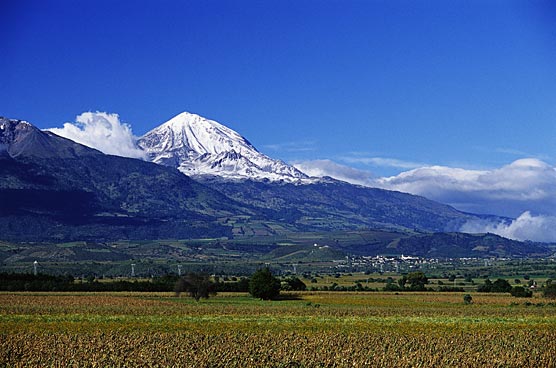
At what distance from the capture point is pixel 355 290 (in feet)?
406

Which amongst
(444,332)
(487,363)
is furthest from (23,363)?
(444,332)

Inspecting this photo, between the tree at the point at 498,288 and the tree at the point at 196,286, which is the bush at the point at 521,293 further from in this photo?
the tree at the point at 196,286

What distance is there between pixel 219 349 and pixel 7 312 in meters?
38.6

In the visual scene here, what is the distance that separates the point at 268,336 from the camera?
43.3m

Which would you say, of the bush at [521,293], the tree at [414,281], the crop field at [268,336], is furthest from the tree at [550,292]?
the tree at [414,281]

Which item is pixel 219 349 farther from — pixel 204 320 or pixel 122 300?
pixel 122 300

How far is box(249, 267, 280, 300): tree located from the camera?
330ft

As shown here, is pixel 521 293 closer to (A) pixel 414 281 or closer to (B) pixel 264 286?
(B) pixel 264 286

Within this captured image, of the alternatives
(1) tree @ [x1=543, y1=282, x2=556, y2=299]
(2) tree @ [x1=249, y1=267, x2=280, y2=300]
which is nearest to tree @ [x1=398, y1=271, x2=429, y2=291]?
(1) tree @ [x1=543, y1=282, x2=556, y2=299]

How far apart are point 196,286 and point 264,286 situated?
28.7ft

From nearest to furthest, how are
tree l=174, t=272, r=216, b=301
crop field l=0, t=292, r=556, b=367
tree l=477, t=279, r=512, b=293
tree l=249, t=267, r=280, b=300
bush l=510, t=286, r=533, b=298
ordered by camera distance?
crop field l=0, t=292, r=556, b=367, tree l=174, t=272, r=216, b=301, tree l=249, t=267, r=280, b=300, bush l=510, t=286, r=533, b=298, tree l=477, t=279, r=512, b=293

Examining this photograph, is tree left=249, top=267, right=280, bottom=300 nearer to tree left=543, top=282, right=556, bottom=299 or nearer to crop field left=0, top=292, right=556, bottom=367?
crop field left=0, top=292, right=556, bottom=367

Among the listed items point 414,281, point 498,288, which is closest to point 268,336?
point 498,288

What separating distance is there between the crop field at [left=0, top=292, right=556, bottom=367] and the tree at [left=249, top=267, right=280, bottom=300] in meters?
20.1
